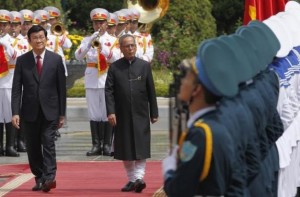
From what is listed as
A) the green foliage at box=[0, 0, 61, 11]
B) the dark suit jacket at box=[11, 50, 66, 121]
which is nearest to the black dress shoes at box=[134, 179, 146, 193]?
the dark suit jacket at box=[11, 50, 66, 121]

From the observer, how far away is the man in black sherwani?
1171 cm

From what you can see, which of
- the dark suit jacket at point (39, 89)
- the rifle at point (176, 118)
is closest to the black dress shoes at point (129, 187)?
the dark suit jacket at point (39, 89)

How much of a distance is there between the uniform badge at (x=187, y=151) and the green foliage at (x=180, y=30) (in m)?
21.5

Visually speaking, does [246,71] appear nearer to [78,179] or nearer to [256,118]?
[256,118]

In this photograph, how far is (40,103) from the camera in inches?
464

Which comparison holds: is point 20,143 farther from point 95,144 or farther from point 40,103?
point 40,103

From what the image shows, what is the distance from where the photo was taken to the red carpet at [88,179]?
464 inches

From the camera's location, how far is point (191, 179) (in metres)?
5.34

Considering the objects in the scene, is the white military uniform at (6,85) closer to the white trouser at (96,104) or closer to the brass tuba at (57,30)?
the brass tuba at (57,30)

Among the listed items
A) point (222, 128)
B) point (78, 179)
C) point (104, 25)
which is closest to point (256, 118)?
point (222, 128)

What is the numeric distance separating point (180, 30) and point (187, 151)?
23.8 meters

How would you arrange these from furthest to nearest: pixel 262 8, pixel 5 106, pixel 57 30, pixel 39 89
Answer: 1. pixel 57 30
2. pixel 5 106
3. pixel 262 8
4. pixel 39 89

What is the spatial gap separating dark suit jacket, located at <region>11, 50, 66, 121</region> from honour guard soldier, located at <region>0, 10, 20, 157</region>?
3.79m

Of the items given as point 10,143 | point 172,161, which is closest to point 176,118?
point 172,161
